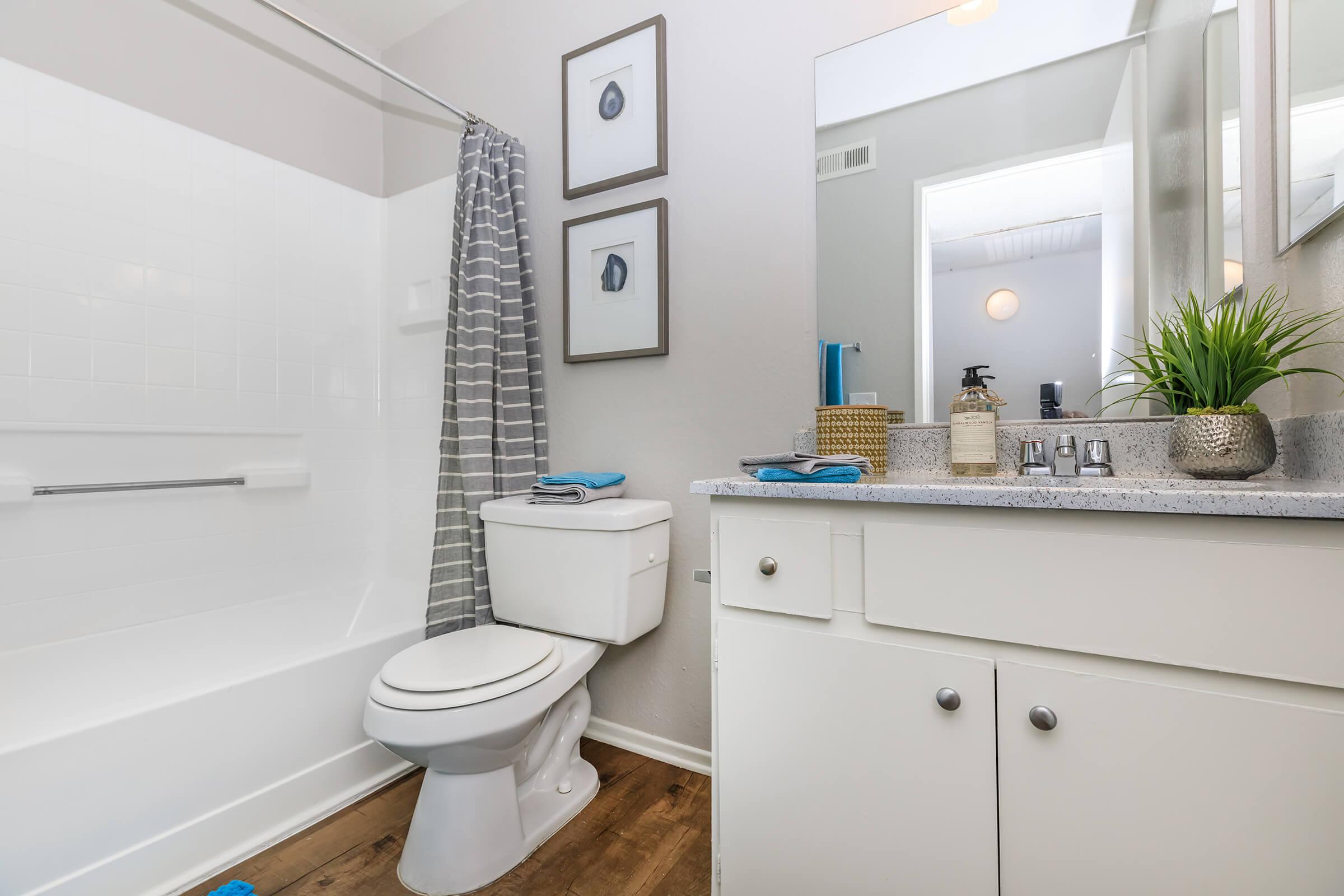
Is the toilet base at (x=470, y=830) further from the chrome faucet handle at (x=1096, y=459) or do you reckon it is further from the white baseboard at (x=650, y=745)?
the chrome faucet handle at (x=1096, y=459)

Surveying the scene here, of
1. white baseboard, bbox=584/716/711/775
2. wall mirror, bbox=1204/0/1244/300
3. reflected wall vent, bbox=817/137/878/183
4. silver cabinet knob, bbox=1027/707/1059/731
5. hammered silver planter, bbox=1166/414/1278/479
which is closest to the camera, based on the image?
silver cabinet knob, bbox=1027/707/1059/731

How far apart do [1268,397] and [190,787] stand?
2.24 m

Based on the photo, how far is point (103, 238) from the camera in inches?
65.8

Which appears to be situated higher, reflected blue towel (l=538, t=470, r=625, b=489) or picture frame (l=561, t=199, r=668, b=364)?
picture frame (l=561, t=199, r=668, b=364)

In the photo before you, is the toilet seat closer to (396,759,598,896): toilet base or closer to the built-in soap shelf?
(396,759,598,896): toilet base

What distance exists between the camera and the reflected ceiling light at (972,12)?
1.33 meters

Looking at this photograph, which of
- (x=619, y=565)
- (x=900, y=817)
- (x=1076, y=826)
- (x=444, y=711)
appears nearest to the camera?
(x=1076, y=826)

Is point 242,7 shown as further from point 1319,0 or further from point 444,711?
point 1319,0

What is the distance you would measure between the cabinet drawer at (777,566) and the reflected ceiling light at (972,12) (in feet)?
3.98


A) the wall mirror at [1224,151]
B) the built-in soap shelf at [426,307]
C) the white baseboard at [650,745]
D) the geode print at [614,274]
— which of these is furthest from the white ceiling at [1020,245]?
the built-in soap shelf at [426,307]

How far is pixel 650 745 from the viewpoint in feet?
5.83

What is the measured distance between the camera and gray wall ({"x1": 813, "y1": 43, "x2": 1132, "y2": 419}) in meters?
1.32

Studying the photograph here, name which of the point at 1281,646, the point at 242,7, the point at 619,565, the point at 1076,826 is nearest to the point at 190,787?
the point at 619,565

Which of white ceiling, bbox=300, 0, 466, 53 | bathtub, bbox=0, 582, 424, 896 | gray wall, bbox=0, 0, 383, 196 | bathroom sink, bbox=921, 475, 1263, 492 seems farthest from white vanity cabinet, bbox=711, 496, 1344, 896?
white ceiling, bbox=300, 0, 466, 53
